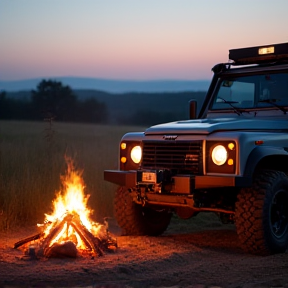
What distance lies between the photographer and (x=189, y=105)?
884 centimetres

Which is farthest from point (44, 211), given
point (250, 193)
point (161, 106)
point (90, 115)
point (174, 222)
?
point (161, 106)

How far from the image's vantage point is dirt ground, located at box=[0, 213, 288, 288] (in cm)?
562

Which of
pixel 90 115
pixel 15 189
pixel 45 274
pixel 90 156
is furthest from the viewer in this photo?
pixel 90 115

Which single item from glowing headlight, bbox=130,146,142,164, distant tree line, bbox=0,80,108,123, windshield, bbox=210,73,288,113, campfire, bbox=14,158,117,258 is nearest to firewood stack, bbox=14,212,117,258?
campfire, bbox=14,158,117,258

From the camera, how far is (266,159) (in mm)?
7344

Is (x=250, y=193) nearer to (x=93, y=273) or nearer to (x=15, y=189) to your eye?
(x=93, y=273)

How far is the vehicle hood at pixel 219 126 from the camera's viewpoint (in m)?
7.11

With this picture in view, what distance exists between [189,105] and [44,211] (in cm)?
285

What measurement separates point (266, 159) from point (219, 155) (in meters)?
0.76

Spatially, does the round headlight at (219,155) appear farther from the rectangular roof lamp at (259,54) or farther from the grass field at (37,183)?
the grass field at (37,183)

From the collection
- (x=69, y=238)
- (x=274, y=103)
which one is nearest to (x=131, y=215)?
(x=69, y=238)

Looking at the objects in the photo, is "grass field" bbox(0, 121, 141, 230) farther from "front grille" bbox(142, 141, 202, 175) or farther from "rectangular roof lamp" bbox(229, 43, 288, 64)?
"rectangular roof lamp" bbox(229, 43, 288, 64)

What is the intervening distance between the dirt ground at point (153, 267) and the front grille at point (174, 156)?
93cm

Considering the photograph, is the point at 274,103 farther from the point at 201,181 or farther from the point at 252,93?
the point at 201,181
